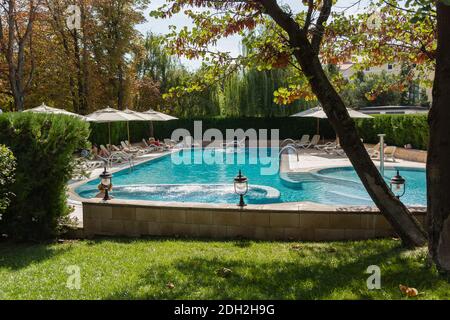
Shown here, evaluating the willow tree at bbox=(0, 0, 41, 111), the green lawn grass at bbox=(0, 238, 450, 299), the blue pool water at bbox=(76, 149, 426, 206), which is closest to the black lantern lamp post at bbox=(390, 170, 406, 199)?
the green lawn grass at bbox=(0, 238, 450, 299)

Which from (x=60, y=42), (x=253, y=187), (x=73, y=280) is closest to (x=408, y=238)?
(x=73, y=280)

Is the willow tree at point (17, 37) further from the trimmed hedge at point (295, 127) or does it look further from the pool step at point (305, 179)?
→ the pool step at point (305, 179)

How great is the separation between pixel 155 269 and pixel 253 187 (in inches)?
326

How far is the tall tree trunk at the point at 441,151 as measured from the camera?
3957 mm

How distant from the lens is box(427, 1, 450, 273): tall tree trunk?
13.0ft

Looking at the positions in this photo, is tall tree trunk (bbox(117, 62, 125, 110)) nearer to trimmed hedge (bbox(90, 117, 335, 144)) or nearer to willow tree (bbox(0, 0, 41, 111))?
trimmed hedge (bbox(90, 117, 335, 144))

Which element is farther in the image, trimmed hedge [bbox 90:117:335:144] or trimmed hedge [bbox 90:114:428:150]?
trimmed hedge [bbox 90:117:335:144]

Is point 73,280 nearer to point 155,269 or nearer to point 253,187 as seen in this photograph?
point 155,269

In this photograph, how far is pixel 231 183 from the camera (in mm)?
13852

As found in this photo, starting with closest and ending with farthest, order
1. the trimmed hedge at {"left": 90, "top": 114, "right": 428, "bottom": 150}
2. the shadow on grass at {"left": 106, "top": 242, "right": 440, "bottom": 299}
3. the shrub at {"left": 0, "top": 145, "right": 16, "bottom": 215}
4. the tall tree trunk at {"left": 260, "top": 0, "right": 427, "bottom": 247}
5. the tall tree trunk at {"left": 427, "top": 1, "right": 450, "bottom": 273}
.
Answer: the shadow on grass at {"left": 106, "top": 242, "right": 440, "bottom": 299}, the tall tree trunk at {"left": 427, "top": 1, "right": 450, "bottom": 273}, the shrub at {"left": 0, "top": 145, "right": 16, "bottom": 215}, the tall tree trunk at {"left": 260, "top": 0, "right": 427, "bottom": 247}, the trimmed hedge at {"left": 90, "top": 114, "right": 428, "bottom": 150}

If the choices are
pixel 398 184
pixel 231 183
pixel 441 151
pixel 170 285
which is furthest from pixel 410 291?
pixel 231 183

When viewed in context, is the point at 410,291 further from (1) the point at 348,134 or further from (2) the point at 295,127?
(2) the point at 295,127

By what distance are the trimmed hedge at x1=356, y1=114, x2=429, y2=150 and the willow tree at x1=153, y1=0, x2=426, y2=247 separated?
13.2 m

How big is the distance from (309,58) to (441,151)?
6.09ft
